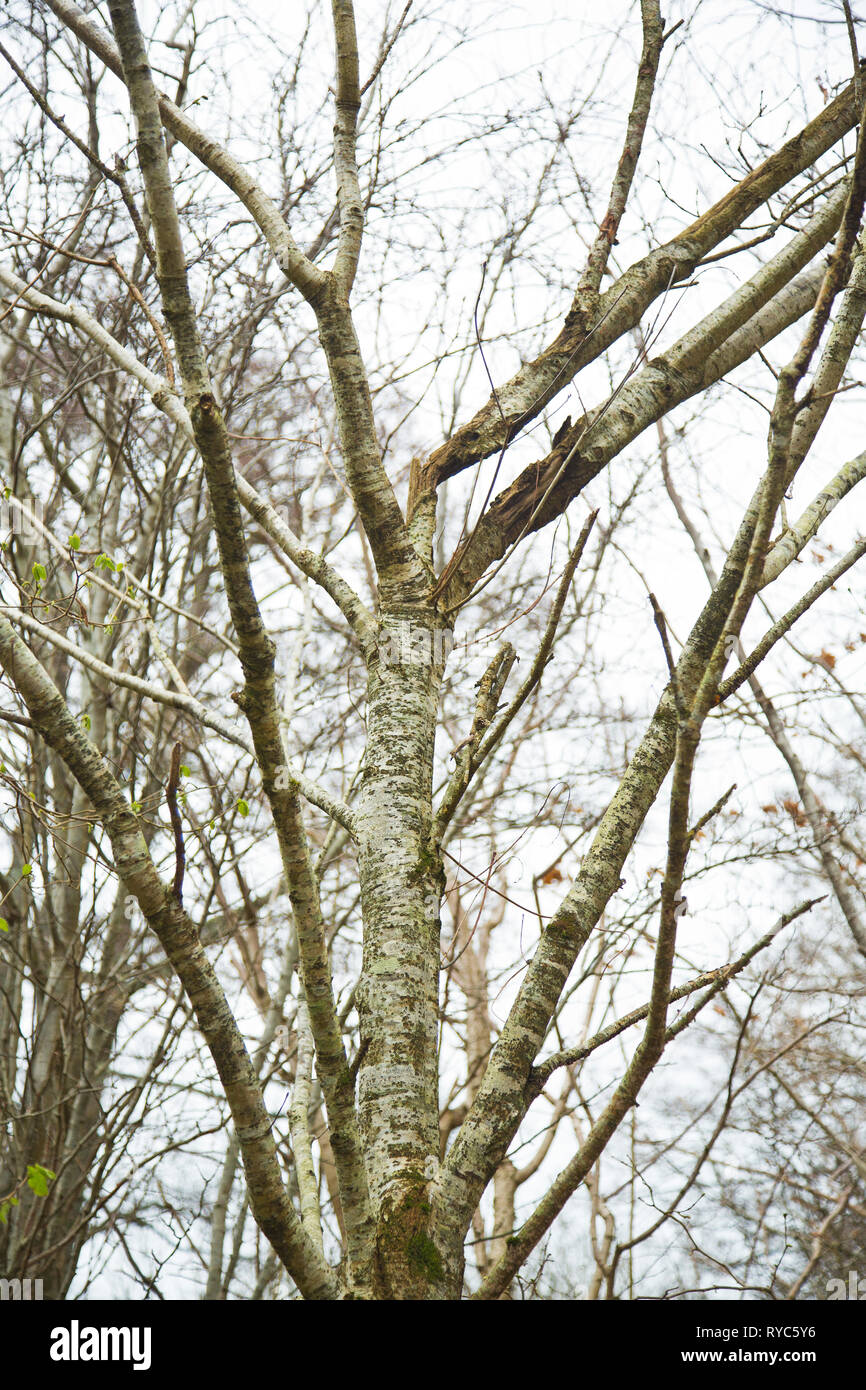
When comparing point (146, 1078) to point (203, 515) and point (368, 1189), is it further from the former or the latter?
point (203, 515)

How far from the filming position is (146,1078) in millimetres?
3295

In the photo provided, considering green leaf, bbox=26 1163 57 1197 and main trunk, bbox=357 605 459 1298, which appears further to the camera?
green leaf, bbox=26 1163 57 1197

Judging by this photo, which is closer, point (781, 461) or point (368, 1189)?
point (781, 461)

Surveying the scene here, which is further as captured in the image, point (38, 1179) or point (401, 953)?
point (38, 1179)

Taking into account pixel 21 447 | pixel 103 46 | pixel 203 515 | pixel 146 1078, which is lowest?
pixel 146 1078

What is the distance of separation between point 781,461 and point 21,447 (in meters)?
3.46

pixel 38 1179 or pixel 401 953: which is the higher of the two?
pixel 401 953

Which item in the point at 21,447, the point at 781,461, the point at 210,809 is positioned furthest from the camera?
the point at 210,809

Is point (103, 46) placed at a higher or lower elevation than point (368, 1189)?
higher

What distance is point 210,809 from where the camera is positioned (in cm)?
446

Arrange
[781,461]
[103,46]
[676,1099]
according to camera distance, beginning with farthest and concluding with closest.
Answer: [676,1099] → [103,46] → [781,461]

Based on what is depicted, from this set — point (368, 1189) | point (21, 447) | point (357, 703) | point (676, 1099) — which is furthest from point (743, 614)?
point (676, 1099)

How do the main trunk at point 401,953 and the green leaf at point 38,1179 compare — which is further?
the green leaf at point 38,1179
